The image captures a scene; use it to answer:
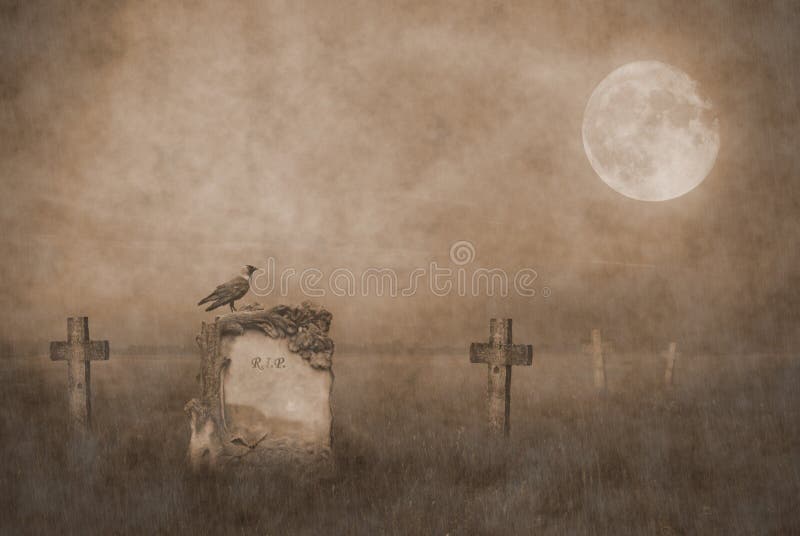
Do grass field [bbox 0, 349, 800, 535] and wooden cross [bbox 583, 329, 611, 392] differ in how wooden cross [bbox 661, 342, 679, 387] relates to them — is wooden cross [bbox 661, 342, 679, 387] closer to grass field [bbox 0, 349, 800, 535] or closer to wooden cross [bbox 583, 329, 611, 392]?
wooden cross [bbox 583, 329, 611, 392]

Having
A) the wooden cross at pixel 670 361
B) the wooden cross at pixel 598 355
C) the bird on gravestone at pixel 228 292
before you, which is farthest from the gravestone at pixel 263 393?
the wooden cross at pixel 670 361

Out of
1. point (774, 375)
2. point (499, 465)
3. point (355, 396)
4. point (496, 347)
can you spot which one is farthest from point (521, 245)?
point (499, 465)

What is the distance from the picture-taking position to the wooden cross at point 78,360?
9906 mm

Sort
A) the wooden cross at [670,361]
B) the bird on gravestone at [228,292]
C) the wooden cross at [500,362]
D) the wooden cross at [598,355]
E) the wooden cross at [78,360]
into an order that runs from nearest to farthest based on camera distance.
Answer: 1. the bird on gravestone at [228,292]
2. the wooden cross at [500,362]
3. the wooden cross at [78,360]
4. the wooden cross at [598,355]
5. the wooden cross at [670,361]

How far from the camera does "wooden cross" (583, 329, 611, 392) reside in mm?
14305

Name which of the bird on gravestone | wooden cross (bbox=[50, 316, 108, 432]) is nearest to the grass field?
wooden cross (bbox=[50, 316, 108, 432])

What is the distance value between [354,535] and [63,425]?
5.73 metres

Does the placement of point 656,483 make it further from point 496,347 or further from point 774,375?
point 774,375

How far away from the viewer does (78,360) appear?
32.7 ft

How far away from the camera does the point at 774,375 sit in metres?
15.8

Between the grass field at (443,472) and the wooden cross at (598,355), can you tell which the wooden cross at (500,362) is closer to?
the grass field at (443,472)

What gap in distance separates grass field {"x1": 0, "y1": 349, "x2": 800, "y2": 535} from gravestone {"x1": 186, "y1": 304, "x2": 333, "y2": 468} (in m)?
0.32

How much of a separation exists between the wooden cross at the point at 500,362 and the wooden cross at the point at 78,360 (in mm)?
5440

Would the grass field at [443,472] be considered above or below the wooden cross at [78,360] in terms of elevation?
below
